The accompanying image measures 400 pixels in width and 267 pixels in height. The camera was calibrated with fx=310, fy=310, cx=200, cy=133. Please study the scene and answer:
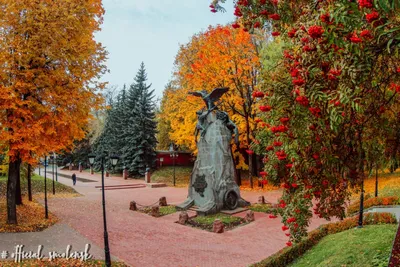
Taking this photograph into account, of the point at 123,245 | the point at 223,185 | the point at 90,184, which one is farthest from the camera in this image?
the point at 90,184

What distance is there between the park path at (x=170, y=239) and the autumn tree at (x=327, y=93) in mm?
6089

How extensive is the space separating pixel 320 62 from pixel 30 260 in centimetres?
1026

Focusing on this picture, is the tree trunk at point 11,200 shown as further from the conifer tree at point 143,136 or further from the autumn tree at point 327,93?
the conifer tree at point 143,136

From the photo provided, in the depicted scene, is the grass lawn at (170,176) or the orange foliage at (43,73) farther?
the grass lawn at (170,176)

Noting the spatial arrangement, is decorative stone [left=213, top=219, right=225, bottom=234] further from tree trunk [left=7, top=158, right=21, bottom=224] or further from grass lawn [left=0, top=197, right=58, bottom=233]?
tree trunk [left=7, top=158, right=21, bottom=224]

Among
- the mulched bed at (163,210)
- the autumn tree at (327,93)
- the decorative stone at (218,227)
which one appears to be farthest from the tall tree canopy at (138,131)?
the autumn tree at (327,93)

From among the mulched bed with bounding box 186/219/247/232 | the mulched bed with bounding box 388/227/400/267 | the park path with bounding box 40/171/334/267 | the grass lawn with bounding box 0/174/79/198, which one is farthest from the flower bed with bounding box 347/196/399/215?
the grass lawn with bounding box 0/174/79/198

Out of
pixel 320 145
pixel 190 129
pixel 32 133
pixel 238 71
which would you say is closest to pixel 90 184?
pixel 190 129

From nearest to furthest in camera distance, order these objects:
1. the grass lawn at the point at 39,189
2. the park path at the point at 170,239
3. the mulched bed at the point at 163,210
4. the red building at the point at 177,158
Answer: the park path at the point at 170,239 → the mulched bed at the point at 163,210 → the grass lawn at the point at 39,189 → the red building at the point at 177,158

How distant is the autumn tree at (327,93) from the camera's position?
11.0 feet

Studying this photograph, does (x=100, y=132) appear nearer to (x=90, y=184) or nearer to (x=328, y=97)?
(x=90, y=184)

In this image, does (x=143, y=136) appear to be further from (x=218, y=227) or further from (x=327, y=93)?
(x=327, y=93)

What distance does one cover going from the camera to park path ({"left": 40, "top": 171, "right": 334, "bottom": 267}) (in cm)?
1064

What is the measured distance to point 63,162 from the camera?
174 ft
